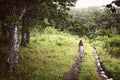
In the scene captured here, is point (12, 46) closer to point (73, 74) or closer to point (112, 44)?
point (73, 74)

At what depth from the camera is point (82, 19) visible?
8888cm

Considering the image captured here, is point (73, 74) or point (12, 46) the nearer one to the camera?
point (12, 46)

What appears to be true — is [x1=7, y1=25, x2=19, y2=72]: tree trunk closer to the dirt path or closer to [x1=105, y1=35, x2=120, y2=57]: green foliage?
the dirt path

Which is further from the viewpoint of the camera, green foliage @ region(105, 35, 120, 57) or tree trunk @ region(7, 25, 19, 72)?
green foliage @ region(105, 35, 120, 57)

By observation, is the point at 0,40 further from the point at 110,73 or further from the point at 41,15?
the point at 110,73

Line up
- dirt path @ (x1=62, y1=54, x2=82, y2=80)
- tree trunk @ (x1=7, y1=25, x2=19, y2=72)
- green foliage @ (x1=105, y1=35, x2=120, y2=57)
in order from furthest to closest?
1. green foliage @ (x1=105, y1=35, x2=120, y2=57)
2. dirt path @ (x1=62, y1=54, x2=82, y2=80)
3. tree trunk @ (x1=7, y1=25, x2=19, y2=72)

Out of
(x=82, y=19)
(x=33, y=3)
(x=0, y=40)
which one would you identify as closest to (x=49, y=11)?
(x=33, y=3)

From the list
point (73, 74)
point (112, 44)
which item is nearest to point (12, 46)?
point (73, 74)

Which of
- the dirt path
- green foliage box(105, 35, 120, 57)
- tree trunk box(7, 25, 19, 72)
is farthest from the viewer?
green foliage box(105, 35, 120, 57)

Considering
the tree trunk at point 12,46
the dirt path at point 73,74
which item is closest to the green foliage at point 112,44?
the dirt path at point 73,74

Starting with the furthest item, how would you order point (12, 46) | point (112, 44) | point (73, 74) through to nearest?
point (112, 44) → point (73, 74) → point (12, 46)

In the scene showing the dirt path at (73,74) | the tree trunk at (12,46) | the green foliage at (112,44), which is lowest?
the dirt path at (73,74)

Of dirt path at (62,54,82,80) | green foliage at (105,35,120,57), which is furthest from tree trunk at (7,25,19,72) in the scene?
green foliage at (105,35,120,57)

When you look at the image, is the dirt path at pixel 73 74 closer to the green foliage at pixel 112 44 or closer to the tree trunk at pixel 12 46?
the tree trunk at pixel 12 46
